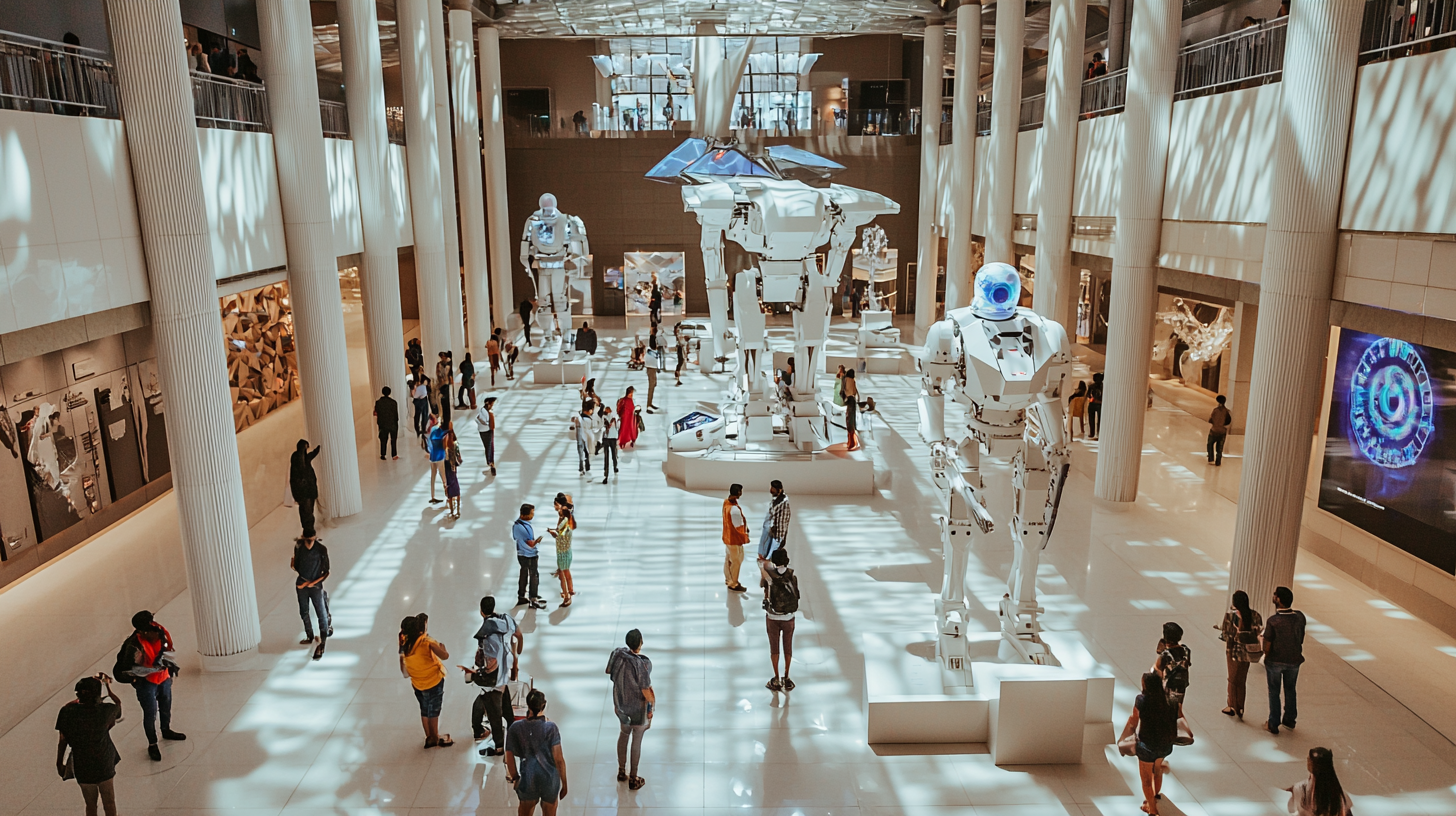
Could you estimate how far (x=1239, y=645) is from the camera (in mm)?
7566

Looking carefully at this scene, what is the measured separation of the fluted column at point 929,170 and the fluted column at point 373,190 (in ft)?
52.4

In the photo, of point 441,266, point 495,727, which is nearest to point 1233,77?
point 495,727

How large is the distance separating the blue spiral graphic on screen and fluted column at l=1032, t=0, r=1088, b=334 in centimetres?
488

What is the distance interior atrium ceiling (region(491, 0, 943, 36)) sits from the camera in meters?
24.3

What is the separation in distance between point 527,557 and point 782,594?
121 inches

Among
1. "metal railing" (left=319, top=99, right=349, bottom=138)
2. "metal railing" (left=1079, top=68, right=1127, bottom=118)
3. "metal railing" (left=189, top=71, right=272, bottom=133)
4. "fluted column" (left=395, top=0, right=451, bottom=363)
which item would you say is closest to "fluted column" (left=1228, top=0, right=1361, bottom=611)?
"metal railing" (left=1079, top=68, right=1127, bottom=118)

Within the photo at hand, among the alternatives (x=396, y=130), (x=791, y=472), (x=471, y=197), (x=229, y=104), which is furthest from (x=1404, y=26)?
(x=471, y=197)

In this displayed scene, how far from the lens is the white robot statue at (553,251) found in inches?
813

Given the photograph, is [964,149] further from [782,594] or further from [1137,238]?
[782,594]

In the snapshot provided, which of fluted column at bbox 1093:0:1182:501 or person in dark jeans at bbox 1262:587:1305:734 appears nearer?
person in dark jeans at bbox 1262:587:1305:734

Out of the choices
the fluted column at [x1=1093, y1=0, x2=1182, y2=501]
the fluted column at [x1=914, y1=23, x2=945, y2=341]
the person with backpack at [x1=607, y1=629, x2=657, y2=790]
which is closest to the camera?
the person with backpack at [x1=607, y1=629, x2=657, y2=790]

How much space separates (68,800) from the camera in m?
6.82

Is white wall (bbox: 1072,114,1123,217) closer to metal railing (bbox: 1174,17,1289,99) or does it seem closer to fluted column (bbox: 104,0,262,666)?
metal railing (bbox: 1174,17,1289,99)

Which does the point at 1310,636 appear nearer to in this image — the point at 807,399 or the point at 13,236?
the point at 807,399
